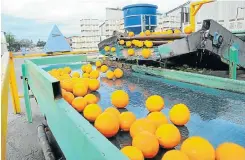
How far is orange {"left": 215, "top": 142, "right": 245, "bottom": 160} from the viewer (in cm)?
75

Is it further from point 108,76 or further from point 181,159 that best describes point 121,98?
point 108,76

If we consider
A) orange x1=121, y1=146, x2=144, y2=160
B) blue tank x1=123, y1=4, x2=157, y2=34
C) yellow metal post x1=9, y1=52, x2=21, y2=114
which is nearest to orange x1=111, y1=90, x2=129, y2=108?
orange x1=121, y1=146, x2=144, y2=160

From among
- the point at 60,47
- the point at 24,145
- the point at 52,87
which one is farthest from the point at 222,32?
the point at 60,47

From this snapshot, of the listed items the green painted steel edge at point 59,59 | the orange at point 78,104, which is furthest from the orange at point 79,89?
the green painted steel edge at point 59,59

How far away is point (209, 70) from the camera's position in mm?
3432

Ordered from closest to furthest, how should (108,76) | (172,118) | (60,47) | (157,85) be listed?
(172,118) < (157,85) < (108,76) < (60,47)

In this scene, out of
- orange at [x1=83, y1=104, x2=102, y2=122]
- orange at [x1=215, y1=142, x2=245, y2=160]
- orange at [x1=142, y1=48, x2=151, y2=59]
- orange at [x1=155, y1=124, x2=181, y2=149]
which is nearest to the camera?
orange at [x1=215, y1=142, x2=245, y2=160]

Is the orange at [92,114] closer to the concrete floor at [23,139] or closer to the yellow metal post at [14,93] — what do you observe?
the concrete floor at [23,139]

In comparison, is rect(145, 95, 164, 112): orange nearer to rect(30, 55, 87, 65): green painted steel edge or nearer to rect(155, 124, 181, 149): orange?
rect(155, 124, 181, 149): orange

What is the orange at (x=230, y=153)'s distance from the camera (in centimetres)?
75

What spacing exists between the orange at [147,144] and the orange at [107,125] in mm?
176

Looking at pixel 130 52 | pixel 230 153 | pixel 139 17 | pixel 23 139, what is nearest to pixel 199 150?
pixel 230 153

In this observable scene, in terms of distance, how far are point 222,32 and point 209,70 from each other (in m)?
0.98

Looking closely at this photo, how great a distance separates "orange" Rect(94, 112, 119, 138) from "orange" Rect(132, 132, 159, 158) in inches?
6.9
